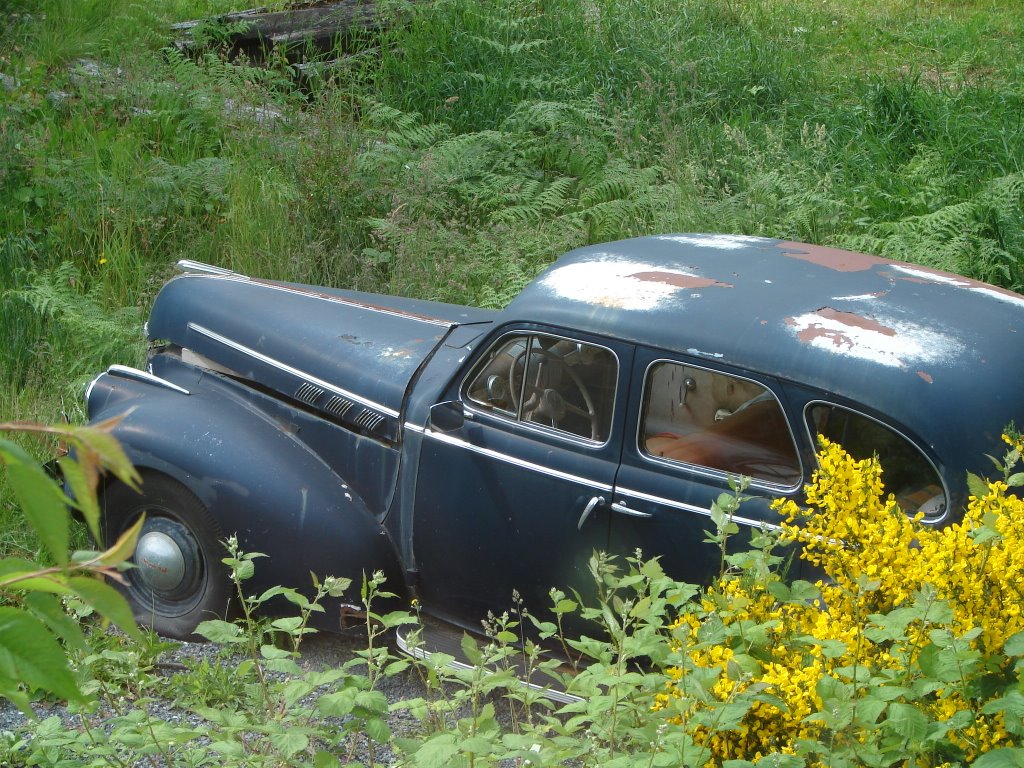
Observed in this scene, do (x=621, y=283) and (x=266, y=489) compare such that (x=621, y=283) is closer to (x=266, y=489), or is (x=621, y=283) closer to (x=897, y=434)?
(x=897, y=434)

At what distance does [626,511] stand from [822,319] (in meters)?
0.83

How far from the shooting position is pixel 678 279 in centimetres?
349

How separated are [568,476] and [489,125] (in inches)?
213

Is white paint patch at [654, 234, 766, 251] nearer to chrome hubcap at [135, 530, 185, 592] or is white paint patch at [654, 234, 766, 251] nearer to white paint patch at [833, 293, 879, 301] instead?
white paint patch at [833, 293, 879, 301]

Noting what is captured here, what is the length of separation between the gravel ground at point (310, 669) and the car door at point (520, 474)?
1.13 feet

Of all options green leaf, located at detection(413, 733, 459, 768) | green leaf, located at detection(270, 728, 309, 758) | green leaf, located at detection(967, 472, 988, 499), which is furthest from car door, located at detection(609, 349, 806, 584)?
green leaf, located at detection(270, 728, 309, 758)

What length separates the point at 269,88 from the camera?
28.9ft

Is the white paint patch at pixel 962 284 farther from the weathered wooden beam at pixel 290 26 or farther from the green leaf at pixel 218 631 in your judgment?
the weathered wooden beam at pixel 290 26

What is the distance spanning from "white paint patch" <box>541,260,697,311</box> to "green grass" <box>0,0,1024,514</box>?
2.32m

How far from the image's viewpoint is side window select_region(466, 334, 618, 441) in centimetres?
341

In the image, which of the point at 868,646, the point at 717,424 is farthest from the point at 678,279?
the point at 868,646

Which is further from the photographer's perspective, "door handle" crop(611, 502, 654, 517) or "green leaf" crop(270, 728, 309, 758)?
"door handle" crop(611, 502, 654, 517)

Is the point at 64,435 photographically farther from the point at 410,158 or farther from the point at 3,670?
the point at 410,158

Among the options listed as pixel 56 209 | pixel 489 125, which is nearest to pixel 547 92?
pixel 489 125
